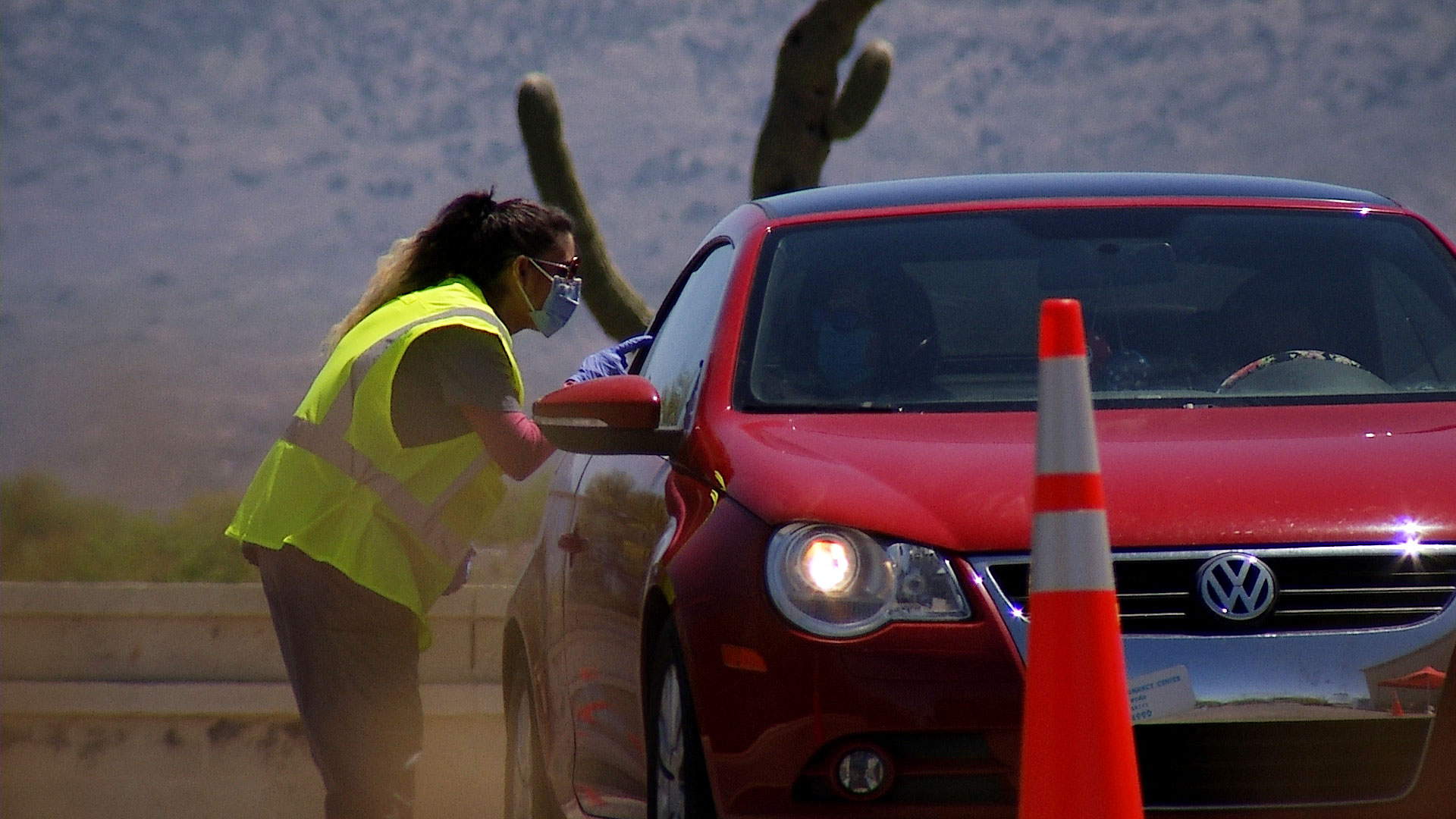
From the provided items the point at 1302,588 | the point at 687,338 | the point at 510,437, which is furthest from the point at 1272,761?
the point at 510,437

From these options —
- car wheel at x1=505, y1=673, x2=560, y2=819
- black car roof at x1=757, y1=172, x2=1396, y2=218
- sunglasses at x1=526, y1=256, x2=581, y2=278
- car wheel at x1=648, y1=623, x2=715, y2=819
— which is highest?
sunglasses at x1=526, y1=256, x2=581, y2=278

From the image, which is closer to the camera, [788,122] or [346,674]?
[346,674]

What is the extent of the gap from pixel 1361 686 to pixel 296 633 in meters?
2.70

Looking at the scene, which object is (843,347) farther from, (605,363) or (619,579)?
(605,363)

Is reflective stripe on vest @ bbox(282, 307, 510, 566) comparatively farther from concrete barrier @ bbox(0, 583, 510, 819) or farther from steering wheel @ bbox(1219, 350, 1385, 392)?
concrete barrier @ bbox(0, 583, 510, 819)

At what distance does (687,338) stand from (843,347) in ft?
2.12

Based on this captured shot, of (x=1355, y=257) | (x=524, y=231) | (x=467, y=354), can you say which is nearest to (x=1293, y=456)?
(x=1355, y=257)

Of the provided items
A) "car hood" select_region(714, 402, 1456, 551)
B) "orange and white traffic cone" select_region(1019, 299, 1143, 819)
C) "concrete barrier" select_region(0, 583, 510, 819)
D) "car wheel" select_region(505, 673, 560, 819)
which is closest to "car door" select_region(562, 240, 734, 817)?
"car hood" select_region(714, 402, 1456, 551)

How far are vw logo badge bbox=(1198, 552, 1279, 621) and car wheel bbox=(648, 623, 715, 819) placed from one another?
0.80 m

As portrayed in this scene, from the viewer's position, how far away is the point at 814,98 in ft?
52.7

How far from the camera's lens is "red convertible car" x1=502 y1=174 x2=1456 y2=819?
10.5 ft

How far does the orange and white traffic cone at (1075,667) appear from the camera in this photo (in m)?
2.99

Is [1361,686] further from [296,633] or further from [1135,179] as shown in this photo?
[296,633]

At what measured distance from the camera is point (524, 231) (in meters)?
5.77
